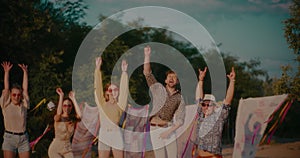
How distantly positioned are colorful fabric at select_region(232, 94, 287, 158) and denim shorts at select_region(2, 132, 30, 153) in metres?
3.70

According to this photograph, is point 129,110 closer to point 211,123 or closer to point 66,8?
point 211,123

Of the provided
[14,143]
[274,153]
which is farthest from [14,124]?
[274,153]

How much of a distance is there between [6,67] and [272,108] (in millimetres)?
4628

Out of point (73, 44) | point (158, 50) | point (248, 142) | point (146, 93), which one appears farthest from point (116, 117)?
point (158, 50)

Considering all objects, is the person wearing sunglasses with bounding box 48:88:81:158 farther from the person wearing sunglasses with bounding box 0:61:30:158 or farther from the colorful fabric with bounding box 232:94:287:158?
the colorful fabric with bounding box 232:94:287:158

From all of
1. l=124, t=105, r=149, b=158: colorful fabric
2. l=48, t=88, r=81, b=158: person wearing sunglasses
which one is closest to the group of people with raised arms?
l=48, t=88, r=81, b=158: person wearing sunglasses

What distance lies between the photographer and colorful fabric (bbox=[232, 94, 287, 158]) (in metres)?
7.49

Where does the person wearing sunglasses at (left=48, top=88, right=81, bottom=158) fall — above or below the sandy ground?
above

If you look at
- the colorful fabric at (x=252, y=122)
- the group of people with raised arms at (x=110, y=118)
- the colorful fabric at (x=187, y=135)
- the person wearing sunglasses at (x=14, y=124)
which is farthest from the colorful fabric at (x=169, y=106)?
the person wearing sunglasses at (x=14, y=124)

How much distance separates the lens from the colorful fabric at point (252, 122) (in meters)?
7.49

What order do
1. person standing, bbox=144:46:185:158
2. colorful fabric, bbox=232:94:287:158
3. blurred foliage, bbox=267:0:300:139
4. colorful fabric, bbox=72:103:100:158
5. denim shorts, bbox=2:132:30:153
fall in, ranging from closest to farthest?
1. denim shorts, bbox=2:132:30:153
2. person standing, bbox=144:46:185:158
3. colorful fabric, bbox=232:94:287:158
4. colorful fabric, bbox=72:103:100:158
5. blurred foliage, bbox=267:0:300:139

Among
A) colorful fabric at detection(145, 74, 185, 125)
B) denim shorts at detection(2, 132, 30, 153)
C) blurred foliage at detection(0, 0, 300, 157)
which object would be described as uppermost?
blurred foliage at detection(0, 0, 300, 157)

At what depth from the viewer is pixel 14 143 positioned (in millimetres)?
6531

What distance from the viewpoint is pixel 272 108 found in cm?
745
